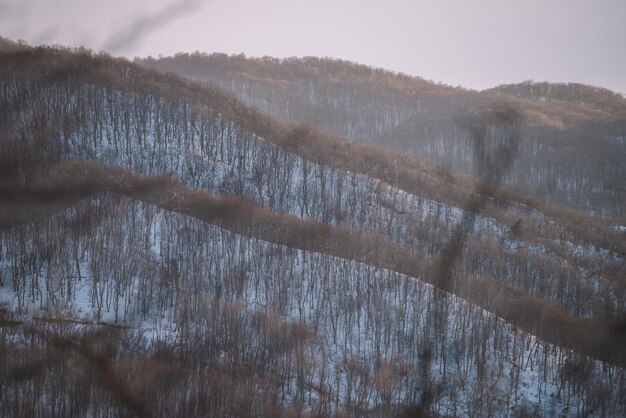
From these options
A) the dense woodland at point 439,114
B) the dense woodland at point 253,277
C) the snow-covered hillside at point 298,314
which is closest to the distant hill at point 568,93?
the dense woodland at point 439,114

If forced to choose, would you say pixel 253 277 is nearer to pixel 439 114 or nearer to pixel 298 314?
pixel 298 314

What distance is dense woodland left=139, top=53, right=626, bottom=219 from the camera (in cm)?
9000

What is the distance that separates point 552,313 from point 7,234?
33189 millimetres

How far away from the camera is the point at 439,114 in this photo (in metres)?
107

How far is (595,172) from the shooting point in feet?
298

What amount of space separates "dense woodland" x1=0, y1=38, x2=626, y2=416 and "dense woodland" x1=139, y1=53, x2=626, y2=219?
96.7 feet

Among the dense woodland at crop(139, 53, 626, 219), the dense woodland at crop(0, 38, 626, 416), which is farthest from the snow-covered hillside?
the dense woodland at crop(139, 53, 626, 219)

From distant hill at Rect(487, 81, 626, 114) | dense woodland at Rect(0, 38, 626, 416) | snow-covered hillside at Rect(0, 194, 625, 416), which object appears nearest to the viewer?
dense woodland at Rect(0, 38, 626, 416)

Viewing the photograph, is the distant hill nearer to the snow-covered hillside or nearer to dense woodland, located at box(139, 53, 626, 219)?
dense woodland, located at box(139, 53, 626, 219)

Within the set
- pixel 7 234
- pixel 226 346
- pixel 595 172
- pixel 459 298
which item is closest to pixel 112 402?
pixel 226 346

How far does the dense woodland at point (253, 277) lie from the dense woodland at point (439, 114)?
2947 centimetres

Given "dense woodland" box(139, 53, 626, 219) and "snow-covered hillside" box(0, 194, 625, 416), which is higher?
"dense woodland" box(139, 53, 626, 219)

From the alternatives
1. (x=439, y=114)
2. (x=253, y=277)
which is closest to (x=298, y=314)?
(x=253, y=277)

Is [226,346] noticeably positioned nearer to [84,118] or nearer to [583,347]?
[583,347]
